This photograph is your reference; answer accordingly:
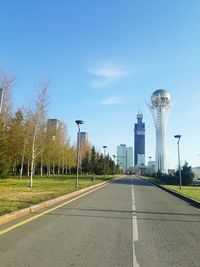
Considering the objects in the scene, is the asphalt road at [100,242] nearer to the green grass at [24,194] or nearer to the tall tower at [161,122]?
the green grass at [24,194]

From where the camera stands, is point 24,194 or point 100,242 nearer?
point 100,242

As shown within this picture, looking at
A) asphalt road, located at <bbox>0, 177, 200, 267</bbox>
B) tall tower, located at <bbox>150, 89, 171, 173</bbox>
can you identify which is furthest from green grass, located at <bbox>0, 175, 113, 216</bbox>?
tall tower, located at <bbox>150, 89, 171, 173</bbox>

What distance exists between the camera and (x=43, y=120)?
30281mm

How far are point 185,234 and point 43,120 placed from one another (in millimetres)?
22571

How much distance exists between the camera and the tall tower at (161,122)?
87.3 m

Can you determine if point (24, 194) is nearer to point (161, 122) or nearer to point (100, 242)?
point (100, 242)

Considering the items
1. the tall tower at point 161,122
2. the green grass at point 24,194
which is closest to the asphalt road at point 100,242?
the green grass at point 24,194

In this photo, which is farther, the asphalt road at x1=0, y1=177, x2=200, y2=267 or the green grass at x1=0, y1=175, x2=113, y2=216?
the green grass at x1=0, y1=175, x2=113, y2=216

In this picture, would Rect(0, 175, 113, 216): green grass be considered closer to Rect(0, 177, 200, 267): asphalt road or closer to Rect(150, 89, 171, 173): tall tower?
Rect(0, 177, 200, 267): asphalt road

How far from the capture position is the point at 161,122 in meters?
87.6

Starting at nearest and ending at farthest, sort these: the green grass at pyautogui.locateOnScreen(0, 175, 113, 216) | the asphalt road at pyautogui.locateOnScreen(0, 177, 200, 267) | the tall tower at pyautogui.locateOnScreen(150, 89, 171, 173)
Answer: the asphalt road at pyautogui.locateOnScreen(0, 177, 200, 267), the green grass at pyautogui.locateOnScreen(0, 175, 113, 216), the tall tower at pyautogui.locateOnScreen(150, 89, 171, 173)

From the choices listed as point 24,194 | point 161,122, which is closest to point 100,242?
point 24,194

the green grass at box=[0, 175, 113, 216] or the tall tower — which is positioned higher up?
the tall tower

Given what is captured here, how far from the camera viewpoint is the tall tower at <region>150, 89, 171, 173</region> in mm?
87312
